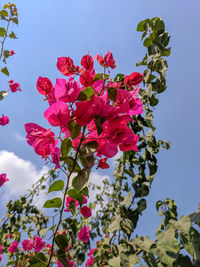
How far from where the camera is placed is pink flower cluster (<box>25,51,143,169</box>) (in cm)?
40

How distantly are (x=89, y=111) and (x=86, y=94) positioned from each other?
35 millimetres

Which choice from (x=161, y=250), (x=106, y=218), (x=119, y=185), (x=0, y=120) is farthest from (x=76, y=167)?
(x=0, y=120)

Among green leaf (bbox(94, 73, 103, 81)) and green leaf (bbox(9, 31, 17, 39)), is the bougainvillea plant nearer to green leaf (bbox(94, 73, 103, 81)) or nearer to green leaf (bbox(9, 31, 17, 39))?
green leaf (bbox(94, 73, 103, 81))

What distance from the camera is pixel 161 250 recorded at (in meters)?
0.62

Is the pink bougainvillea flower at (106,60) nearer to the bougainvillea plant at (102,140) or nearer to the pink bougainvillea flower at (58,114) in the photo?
the bougainvillea plant at (102,140)

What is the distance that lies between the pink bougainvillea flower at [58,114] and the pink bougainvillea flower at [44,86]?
0.33 ft

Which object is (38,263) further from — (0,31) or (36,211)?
(36,211)

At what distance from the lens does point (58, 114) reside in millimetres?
414

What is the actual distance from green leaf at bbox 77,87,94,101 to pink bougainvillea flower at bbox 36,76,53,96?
0.42 feet

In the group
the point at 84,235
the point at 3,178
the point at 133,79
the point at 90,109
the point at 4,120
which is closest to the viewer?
the point at 90,109

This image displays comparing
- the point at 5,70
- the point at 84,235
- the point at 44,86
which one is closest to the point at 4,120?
the point at 5,70

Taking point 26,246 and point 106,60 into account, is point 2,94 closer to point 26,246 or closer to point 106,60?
point 26,246

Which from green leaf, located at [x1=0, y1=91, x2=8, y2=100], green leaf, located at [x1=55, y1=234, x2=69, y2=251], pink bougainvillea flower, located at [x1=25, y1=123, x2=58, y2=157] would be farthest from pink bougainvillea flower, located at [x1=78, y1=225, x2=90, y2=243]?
green leaf, located at [x1=0, y1=91, x2=8, y2=100]

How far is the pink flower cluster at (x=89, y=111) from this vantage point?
0.40 meters
